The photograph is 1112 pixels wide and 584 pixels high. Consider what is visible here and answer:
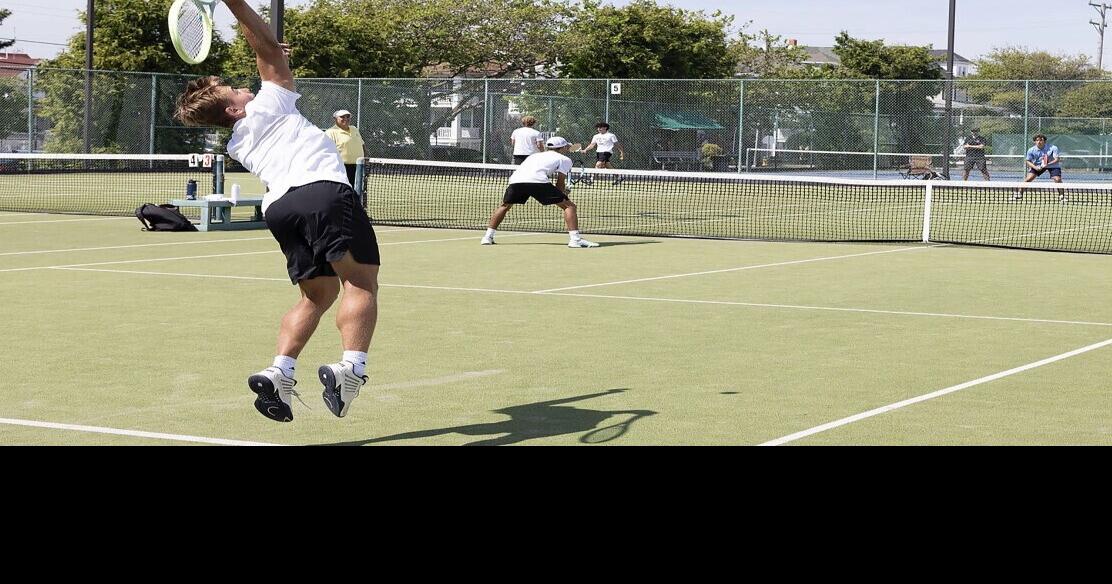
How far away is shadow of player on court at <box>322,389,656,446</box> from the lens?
5562 millimetres

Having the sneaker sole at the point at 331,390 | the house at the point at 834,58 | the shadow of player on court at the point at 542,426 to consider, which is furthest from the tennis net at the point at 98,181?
the house at the point at 834,58

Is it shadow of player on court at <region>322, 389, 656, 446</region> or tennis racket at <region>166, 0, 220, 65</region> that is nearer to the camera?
shadow of player on court at <region>322, 389, 656, 446</region>

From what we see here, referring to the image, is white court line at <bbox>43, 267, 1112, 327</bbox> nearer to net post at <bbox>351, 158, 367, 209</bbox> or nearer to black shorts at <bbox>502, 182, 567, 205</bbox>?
black shorts at <bbox>502, 182, 567, 205</bbox>

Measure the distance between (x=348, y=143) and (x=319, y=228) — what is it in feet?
38.3

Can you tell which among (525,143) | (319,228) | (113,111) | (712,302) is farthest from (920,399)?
(113,111)

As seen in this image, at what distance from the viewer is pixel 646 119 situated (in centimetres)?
3219

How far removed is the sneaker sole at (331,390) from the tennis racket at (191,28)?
7.71 feet

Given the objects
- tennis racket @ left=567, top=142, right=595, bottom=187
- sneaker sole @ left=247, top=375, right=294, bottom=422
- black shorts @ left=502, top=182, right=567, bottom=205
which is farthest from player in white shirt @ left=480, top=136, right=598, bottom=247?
sneaker sole @ left=247, top=375, right=294, bottom=422

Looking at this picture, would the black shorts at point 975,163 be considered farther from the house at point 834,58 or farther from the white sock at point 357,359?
the house at point 834,58

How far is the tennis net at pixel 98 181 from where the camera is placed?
19.0 meters

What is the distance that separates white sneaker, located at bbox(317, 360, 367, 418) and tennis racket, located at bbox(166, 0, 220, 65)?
91.9 inches

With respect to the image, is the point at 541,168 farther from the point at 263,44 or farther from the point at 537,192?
the point at 263,44

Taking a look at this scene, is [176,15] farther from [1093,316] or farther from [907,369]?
[1093,316]
